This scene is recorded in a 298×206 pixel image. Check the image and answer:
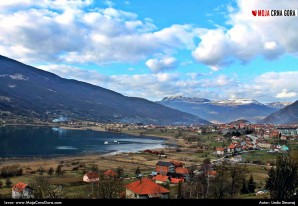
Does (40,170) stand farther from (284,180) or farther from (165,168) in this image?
(284,180)

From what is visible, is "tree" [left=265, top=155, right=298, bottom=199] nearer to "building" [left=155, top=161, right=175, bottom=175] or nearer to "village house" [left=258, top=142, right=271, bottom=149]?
"building" [left=155, top=161, right=175, bottom=175]

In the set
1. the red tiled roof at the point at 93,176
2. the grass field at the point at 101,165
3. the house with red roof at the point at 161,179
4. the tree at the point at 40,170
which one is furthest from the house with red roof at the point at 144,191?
the tree at the point at 40,170

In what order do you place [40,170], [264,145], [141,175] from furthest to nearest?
[264,145] → [40,170] → [141,175]

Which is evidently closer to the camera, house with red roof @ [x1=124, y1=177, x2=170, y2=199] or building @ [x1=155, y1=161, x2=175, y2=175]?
house with red roof @ [x1=124, y1=177, x2=170, y2=199]

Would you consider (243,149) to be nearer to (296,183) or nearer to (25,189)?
(25,189)

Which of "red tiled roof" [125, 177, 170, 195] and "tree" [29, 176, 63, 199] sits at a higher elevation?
"tree" [29, 176, 63, 199]

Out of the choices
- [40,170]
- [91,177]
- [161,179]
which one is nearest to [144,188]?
[91,177]

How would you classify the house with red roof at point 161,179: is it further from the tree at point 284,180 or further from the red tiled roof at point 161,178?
the tree at point 284,180

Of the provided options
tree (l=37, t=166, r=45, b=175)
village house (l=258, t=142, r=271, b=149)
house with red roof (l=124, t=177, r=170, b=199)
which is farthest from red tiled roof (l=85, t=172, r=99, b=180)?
village house (l=258, t=142, r=271, b=149)
